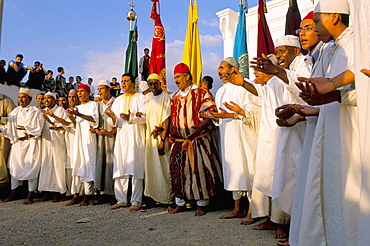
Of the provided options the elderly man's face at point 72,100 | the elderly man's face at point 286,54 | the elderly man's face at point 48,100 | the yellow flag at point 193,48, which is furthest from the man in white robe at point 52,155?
the elderly man's face at point 286,54

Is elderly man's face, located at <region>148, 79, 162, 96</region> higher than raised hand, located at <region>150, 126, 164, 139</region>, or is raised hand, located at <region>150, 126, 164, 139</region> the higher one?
elderly man's face, located at <region>148, 79, 162, 96</region>

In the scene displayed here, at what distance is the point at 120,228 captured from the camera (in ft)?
13.6

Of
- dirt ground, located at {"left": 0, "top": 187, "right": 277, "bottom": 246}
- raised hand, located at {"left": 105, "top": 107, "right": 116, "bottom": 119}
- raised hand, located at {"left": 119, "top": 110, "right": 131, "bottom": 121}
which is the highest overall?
raised hand, located at {"left": 105, "top": 107, "right": 116, "bottom": 119}

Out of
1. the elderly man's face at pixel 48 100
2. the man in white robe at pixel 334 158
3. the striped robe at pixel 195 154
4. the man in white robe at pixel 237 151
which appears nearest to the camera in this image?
the man in white robe at pixel 334 158

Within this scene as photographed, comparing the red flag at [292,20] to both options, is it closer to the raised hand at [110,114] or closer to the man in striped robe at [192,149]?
the man in striped robe at [192,149]

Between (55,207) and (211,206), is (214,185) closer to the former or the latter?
(211,206)

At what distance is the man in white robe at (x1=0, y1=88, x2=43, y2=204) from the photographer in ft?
21.2

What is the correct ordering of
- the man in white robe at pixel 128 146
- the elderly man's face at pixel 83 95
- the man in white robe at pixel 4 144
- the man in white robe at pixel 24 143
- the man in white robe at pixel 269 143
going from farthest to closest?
the man in white robe at pixel 4 144 → the man in white robe at pixel 24 143 → the elderly man's face at pixel 83 95 → the man in white robe at pixel 128 146 → the man in white robe at pixel 269 143

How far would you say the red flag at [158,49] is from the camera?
7115mm

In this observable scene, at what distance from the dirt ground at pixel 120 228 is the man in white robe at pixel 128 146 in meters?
0.36

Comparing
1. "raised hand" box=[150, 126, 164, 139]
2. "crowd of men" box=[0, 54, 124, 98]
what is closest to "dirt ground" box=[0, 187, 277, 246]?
"raised hand" box=[150, 126, 164, 139]

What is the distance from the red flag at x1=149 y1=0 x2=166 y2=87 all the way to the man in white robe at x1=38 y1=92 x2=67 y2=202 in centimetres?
212

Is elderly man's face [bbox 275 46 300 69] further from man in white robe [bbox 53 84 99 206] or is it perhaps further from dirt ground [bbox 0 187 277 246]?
man in white robe [bbox 53 84 99 206]

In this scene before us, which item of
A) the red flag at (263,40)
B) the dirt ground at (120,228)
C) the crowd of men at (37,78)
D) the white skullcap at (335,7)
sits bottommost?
the dirt ground at (120,228)
